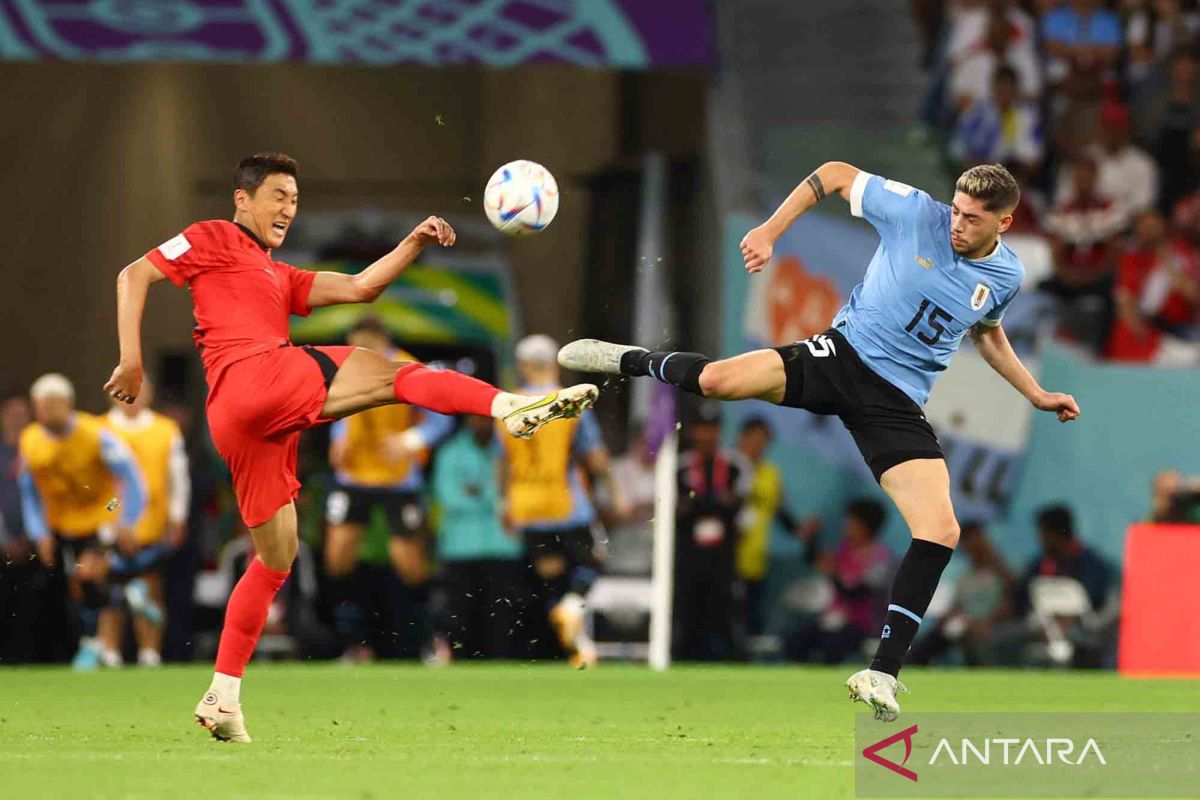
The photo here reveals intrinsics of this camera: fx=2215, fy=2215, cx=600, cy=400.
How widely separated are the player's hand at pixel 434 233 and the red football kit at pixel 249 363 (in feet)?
1.78

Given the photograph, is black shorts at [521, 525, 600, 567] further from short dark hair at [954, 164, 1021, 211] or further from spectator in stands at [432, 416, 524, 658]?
short dark hair at [954, 164, 1021, 211]

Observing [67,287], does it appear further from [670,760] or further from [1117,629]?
[670,760]

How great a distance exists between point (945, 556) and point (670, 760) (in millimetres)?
1518

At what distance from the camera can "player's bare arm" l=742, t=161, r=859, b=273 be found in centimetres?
832

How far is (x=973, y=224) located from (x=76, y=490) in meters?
7.54

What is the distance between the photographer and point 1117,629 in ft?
48.8

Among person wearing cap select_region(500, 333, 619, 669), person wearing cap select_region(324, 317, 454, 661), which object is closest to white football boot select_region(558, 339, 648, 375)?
person wearing cap select_region(500, 333, 619, 669)

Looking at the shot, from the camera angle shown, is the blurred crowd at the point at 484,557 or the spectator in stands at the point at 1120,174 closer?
the blurred crowd at the point at 484,557

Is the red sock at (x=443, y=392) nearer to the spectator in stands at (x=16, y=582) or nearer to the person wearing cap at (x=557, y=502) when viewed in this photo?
the person wearing cap at (x=557, y=502)

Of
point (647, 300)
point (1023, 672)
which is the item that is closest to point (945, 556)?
point (1023, 672)

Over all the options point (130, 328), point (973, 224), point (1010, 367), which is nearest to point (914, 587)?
point (1010, 367)

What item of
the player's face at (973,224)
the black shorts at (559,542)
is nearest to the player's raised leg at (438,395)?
the player's face at (973,224)

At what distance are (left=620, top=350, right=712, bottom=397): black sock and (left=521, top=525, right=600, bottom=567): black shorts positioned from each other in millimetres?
4961

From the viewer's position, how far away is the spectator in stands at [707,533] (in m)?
14.9
